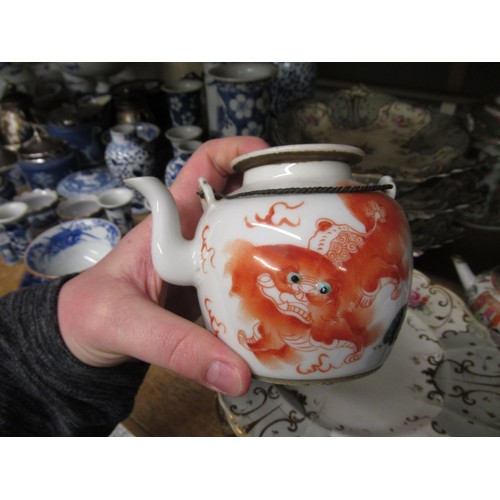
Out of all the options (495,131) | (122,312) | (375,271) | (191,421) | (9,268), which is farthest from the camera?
(9,268)

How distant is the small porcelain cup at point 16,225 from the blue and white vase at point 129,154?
43cm

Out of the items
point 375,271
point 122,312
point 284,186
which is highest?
point 284,186

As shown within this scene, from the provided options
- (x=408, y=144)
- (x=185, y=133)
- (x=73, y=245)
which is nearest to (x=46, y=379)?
(x=73, y=245)

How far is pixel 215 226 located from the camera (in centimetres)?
70

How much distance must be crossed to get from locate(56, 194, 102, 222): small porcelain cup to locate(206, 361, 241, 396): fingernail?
4.12 ft

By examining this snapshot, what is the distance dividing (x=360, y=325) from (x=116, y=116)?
1.90 metres

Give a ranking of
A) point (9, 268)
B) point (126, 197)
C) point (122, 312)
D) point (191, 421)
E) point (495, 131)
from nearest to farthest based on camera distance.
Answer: point (122, 312)
point (191, 421)
point (495, 131)
point (9, 268)
point (126, 197)

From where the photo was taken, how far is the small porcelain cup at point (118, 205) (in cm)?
163

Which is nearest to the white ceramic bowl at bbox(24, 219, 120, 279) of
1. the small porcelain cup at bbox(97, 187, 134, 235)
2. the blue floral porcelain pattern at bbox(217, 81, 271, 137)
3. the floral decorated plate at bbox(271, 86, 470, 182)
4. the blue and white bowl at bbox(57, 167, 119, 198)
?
the small porcelain cup at bbox(97, 187, 134, 235)

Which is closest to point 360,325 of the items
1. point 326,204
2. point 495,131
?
point 326,204

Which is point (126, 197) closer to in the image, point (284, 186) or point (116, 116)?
point (116, 116)

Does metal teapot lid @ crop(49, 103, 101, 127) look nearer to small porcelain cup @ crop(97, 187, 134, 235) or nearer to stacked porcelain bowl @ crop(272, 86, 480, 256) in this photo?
small porcelain cup @ crop(97, 187, 134, 235)

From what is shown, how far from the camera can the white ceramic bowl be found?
1.51 meters

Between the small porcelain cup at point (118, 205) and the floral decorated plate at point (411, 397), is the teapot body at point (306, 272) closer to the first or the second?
the floral decorated plate at point (411, 397)
